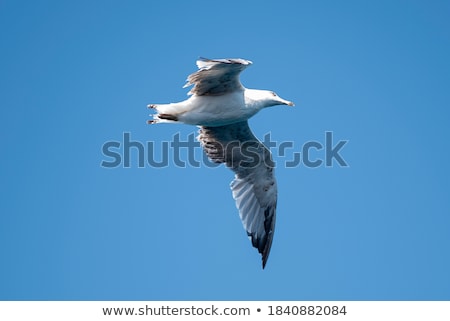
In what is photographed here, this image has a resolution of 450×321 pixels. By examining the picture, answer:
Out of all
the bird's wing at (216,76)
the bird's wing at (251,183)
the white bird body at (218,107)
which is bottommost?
the bird's wing at (251,183)

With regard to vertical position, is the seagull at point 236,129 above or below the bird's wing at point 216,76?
below

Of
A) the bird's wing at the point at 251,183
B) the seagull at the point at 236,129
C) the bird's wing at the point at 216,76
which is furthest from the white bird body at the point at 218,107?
the bird's wing at the point at 251,183

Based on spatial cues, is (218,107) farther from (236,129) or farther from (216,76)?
(236,129)

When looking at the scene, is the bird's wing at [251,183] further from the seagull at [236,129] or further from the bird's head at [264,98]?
the bird's head at [264,98]

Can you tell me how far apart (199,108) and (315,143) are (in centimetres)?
271

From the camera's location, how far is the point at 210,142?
16109 millimetres

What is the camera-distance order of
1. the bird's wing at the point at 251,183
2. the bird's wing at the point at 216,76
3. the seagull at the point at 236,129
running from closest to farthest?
the bird's wing at the point at 216,76 < the seagull at the point at 236,129 < the bird's wing at the point at 251,183

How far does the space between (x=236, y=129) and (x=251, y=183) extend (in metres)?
1.25

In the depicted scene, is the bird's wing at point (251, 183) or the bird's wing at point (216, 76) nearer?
the bird's wing at point (216, 76)

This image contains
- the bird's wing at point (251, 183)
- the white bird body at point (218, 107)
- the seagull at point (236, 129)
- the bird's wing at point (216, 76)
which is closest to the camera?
the bird's wing at point (216, 76)

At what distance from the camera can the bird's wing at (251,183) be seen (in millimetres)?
16062

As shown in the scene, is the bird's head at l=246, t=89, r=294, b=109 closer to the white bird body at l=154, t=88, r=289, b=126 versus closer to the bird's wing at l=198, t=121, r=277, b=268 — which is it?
the white bird body at l=154, t=88, r=289, b=126
